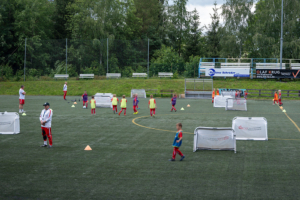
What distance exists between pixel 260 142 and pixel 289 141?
1275 millimetres

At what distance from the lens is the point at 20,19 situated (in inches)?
2295

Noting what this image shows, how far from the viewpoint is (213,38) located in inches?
2488

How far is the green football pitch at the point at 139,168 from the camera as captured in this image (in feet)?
24.4

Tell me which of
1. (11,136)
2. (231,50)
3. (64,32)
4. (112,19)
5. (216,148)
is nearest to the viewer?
(216,148)

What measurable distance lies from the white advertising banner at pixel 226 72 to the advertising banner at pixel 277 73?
1.95m

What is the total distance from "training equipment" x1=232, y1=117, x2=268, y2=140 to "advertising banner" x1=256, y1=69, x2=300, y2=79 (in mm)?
34806

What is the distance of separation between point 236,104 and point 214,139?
15434 millimetres

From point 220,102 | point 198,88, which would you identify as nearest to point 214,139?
point 220,102

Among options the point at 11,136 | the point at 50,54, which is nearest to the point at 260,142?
the point at 11,136

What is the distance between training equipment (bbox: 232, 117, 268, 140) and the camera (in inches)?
552

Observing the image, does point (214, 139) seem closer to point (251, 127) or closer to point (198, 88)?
point (251, 127)

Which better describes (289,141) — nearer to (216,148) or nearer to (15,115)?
(216,148)

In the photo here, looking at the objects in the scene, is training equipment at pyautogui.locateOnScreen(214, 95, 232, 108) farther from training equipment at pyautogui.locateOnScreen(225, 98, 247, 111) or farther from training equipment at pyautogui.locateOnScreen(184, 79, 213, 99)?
training equipment at pyautogui.locateOnScreen(184, 79, 213, 99)

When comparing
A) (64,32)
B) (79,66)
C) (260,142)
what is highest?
(64,32)
